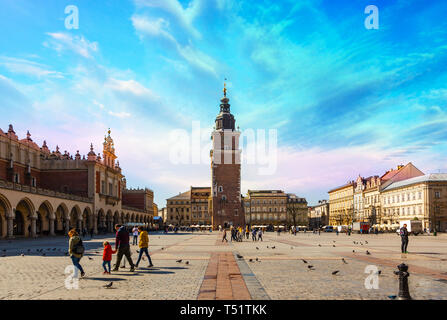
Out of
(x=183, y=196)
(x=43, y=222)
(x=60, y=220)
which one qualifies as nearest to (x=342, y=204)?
(x=183, y=196)

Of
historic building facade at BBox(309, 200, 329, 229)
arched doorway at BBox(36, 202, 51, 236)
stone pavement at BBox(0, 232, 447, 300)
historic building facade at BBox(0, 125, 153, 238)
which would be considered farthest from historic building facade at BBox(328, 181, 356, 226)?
stone pavement at BBox(0, 232, 447, 300)

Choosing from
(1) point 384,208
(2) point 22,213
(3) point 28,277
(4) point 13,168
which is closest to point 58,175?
(4) point 13,168

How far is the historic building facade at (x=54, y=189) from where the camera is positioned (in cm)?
4240

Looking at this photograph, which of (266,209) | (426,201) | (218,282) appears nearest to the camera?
(218,282)

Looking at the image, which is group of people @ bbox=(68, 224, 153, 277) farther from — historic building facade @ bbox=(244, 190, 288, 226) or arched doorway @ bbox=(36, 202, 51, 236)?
historic building facade @ bbox=(244, 190, 288, 226)

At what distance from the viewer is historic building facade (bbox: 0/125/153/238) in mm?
42397

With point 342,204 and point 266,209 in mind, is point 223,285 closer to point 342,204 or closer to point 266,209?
point 342,204

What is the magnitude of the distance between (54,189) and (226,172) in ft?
132

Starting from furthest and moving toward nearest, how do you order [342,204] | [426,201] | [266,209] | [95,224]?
[266,209], [342,204], [426,201], [95,224]

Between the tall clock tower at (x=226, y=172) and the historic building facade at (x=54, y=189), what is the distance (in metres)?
20.8

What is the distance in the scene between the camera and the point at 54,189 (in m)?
62.2

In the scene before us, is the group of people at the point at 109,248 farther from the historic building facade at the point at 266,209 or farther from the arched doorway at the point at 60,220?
the historic building facade at the point at 266,209

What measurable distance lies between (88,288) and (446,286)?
9.34m

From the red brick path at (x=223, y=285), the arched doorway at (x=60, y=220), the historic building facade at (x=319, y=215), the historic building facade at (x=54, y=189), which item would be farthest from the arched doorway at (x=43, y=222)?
the historic building facade at (x=319, y=215)
